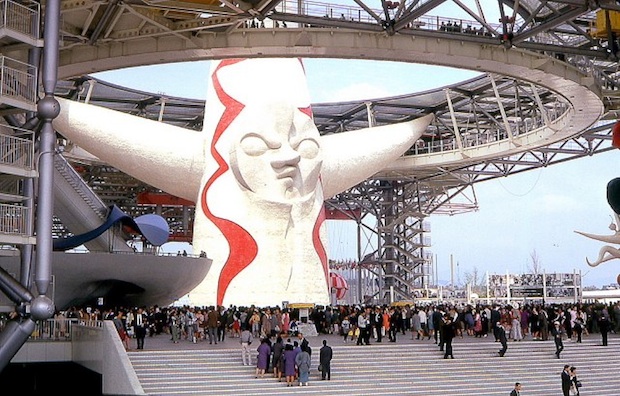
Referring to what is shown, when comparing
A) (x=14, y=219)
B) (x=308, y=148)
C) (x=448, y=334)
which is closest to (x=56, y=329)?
(x=14, y=219)

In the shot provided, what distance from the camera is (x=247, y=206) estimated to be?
116ft

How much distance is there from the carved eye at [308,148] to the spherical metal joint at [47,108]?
1731 cm

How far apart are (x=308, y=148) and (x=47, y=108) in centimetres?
1792

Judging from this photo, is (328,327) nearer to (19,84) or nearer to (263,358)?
(263,358)

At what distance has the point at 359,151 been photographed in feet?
128

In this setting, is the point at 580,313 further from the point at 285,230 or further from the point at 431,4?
the point at 431,4

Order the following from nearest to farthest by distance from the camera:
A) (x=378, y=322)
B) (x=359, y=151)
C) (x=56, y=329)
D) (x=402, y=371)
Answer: (x=402, y=371)
(x=56, y=329)
(x=378, y=322)
(x=359, y=151)

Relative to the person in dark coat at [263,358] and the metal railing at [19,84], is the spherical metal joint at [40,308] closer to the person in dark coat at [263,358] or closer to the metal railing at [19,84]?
the metal railing at [19,84]

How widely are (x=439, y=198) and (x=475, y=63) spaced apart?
118 ft

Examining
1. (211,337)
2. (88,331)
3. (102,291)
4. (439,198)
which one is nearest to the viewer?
(88,331)

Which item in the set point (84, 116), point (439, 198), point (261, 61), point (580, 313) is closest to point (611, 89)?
point (580, 313)

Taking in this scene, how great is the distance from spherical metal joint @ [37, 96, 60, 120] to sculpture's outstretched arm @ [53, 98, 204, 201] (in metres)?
15.5

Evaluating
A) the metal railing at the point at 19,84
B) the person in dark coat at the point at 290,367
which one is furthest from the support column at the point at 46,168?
the person in dark coat at the point at 290,367

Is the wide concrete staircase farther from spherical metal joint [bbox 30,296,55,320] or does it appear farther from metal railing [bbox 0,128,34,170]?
metal railing [bbox 0,128,34,170]
